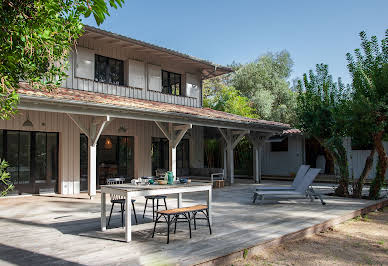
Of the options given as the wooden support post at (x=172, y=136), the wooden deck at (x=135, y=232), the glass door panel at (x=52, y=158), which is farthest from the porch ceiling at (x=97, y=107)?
the wooden deck at (x=135, y=232)

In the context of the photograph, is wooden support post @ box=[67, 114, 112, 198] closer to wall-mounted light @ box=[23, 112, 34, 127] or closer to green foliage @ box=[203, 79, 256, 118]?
wall-mounted light @ box=[23, 112, 34, 127]

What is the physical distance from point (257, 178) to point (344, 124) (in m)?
5.29

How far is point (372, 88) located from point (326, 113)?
144 centimetres

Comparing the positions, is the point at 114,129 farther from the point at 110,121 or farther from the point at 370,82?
the point at 370,82

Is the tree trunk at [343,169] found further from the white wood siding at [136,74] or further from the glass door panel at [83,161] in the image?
the glass door panel at [83,161]

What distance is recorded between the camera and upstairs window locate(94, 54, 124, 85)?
34.5 feet

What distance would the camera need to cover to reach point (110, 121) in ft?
27.7

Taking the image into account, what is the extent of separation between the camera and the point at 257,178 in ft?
42.4

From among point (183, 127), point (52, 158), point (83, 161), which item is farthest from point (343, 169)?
point (52, 158)

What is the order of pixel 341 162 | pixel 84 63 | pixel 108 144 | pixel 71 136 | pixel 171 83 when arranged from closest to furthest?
pixel 341 162
pixel 71 136
pixel 84 63
pixel 108 144
pixel 171 83

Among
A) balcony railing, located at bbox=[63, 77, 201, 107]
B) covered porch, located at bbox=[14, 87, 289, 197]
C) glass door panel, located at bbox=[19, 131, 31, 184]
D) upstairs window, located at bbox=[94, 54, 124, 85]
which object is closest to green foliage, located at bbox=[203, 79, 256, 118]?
covered porch, located at bbox=[14, 87, 289, 197]

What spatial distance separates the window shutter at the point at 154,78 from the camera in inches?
460

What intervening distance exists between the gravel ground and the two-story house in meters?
5.21

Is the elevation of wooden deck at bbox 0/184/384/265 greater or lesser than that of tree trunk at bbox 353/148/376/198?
lesser
